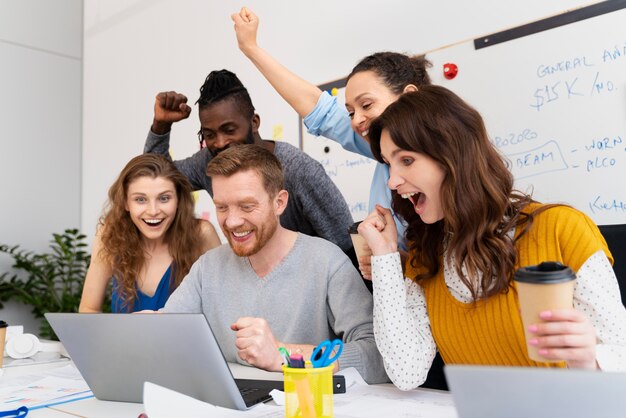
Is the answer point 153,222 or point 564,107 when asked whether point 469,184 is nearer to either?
point 564,107

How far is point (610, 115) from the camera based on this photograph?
2.00 m

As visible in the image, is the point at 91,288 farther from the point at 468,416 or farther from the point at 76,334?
the point at 468,416

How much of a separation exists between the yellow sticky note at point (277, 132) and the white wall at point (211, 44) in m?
0.02

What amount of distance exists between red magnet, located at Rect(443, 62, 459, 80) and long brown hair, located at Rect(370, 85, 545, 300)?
48.7 inches

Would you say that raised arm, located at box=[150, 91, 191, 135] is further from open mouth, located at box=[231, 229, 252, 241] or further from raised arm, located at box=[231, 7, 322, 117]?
open mouth, located at box=[231, 229, 252, 241]

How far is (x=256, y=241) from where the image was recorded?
1.70m

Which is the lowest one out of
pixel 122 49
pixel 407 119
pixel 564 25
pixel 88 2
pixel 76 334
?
pixel 76 334

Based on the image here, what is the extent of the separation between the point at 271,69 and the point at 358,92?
39 cm

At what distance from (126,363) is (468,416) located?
30.2 inches

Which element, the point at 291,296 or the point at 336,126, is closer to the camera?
the point at 291,296

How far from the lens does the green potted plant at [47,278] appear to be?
4.06 metres

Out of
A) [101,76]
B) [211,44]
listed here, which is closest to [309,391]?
[211,44]

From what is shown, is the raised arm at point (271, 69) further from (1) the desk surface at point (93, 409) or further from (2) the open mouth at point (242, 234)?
(1) the desk surface at point (93, 409)

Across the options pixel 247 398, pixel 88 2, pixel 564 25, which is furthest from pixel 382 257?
pixel 88 2
